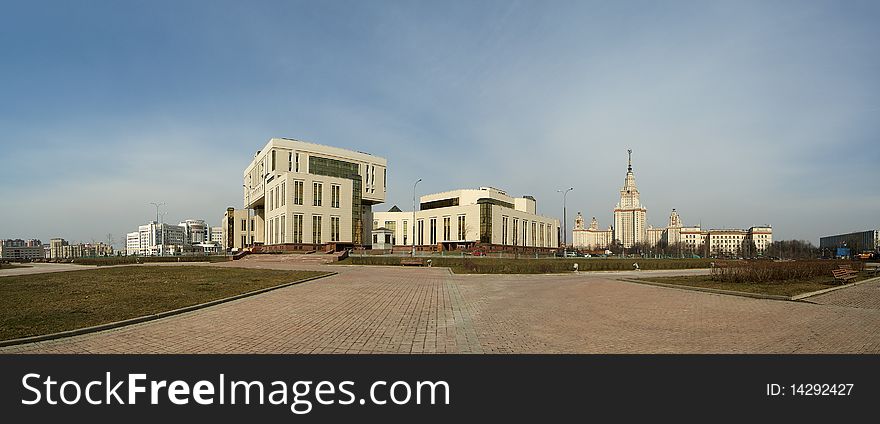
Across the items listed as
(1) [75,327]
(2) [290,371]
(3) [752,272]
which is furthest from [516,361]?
(3) [752,272]

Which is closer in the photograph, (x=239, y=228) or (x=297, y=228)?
(x=297, y=228)

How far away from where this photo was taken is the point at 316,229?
69.6 m

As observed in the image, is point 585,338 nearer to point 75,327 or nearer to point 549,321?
point 549,321

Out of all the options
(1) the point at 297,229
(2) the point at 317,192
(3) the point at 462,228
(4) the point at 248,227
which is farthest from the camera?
(4) the point at 248,227

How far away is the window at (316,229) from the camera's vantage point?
69312 millimetres

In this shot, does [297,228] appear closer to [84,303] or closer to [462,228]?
[462,228]

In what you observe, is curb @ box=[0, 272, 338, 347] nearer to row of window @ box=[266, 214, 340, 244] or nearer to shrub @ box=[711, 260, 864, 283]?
shrub @ box=[711, 260, 864, 283]

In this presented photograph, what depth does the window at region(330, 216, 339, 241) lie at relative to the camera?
7181cm

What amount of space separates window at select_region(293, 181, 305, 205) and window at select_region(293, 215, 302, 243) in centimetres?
243

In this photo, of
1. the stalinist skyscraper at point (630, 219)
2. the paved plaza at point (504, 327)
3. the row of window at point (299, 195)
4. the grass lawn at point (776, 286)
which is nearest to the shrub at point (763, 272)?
the grass lawn at point (776, 286)

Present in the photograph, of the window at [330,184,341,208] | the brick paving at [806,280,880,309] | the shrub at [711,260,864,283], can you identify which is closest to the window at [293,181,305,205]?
the window at [330,184,341,208]

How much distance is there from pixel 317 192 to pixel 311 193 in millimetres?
1464

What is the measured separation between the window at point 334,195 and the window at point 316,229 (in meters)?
3.79

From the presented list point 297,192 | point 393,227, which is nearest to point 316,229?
point 297,192
